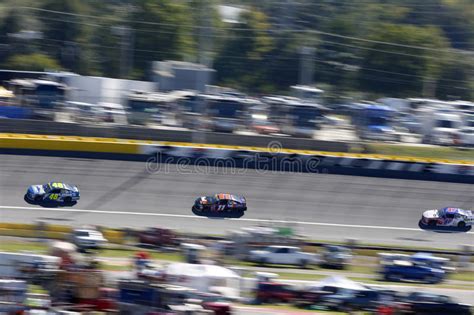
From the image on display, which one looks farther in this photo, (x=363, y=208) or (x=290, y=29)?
(x=290, y=29)

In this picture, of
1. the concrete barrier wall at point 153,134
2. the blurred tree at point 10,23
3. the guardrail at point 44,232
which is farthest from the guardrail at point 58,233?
the blurred tree at point 10,23

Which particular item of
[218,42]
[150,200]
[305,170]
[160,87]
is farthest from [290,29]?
[150,200]

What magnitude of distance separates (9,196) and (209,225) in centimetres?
411

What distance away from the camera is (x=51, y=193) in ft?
50.6

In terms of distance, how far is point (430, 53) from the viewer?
29797mm

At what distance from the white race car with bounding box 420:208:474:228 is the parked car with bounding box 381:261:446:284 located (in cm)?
336

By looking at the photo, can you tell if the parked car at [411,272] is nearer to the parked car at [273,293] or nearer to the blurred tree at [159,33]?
the parked car at [273,293]

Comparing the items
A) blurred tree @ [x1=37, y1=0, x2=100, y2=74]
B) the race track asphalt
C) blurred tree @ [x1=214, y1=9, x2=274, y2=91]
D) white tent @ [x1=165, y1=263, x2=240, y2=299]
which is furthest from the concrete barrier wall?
blurred tree @ [x1=37, y1=0, x2=100, y2=74]

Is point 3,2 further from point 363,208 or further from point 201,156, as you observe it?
point 363,208

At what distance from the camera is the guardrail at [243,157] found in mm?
17234

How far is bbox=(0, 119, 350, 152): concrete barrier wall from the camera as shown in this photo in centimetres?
1784

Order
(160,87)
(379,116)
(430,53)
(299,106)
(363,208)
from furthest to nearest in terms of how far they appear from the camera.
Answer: (430,53)
(160,87)
(379,116)
(299,106)
(363,208)

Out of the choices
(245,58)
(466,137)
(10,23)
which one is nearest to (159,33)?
(245,58)

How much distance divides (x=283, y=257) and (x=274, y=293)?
2627mm
